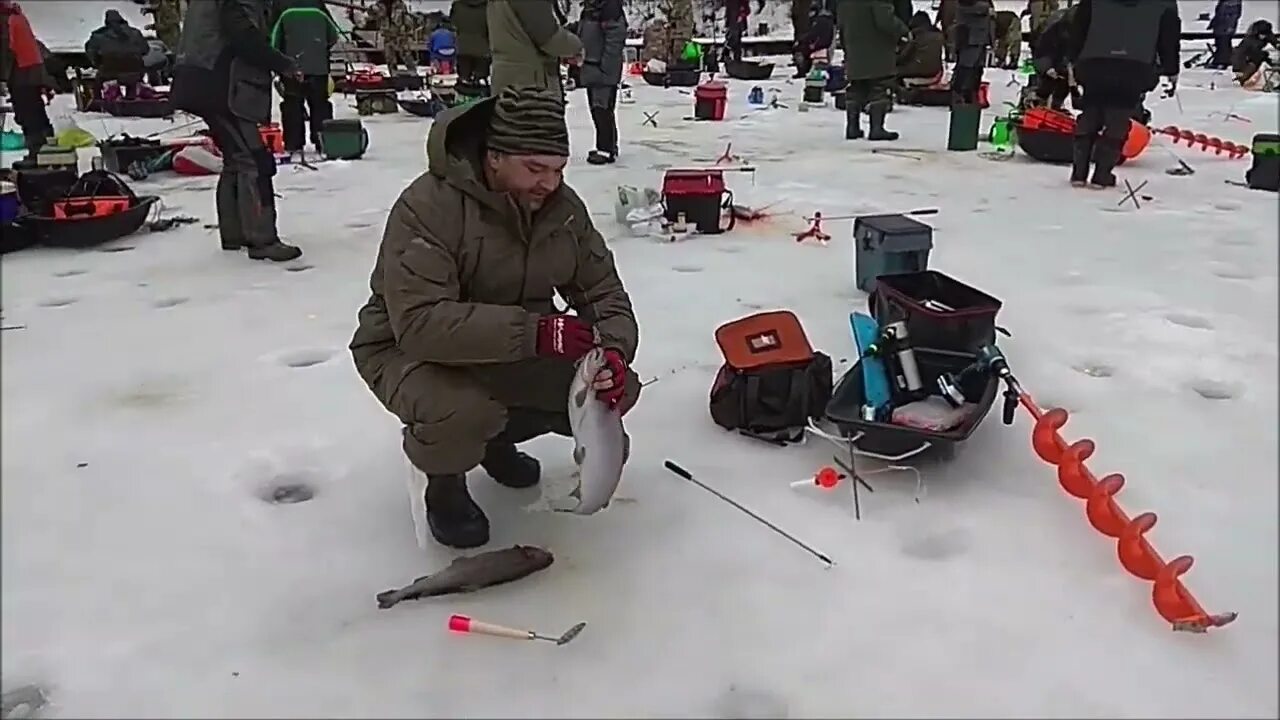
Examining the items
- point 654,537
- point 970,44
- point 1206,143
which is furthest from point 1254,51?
point 654,537

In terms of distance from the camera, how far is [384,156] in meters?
7.29

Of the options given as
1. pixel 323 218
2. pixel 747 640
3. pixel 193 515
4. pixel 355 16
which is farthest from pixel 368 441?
pixel 355 16

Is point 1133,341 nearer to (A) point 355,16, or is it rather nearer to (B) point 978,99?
(B) point 978,99

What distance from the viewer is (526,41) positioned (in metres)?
4.83

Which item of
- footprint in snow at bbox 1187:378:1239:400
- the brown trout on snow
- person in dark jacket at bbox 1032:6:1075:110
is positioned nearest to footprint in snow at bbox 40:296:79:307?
the brown trout on snow

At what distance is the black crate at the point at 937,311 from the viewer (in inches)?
104

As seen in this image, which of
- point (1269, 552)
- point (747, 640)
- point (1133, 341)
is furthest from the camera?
point (1133, 341)

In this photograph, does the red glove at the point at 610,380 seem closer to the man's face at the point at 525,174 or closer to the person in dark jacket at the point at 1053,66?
the man's face at the point at 525,174

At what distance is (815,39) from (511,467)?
1282 cm

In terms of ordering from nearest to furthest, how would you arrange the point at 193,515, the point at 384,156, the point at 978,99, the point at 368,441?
the point at 193,515, the point at 368,441, the point at 384,156, the point at 978,99

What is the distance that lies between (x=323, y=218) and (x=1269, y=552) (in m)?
4.44

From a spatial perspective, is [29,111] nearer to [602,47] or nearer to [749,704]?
[602,47]

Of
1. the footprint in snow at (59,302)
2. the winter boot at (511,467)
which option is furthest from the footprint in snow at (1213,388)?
the footprint in snow at (59,302)

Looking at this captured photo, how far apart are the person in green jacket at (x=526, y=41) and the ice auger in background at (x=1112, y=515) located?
113 inches
